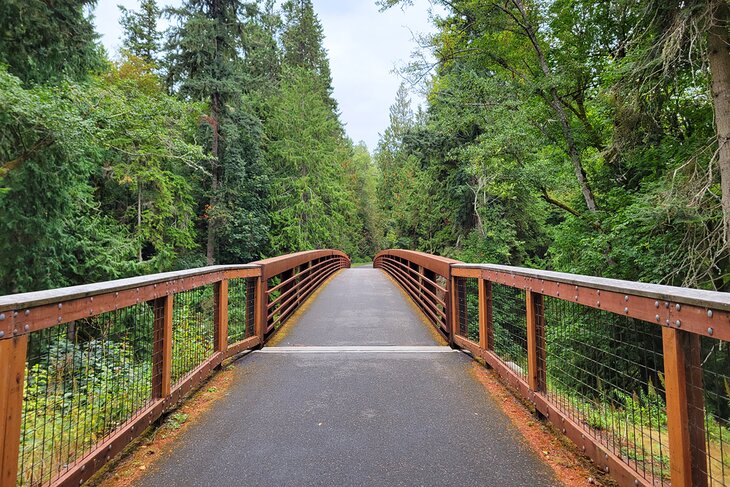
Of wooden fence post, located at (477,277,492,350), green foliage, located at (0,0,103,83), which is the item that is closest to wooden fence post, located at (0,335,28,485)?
wooden fence post, located at (477,277,492,350)

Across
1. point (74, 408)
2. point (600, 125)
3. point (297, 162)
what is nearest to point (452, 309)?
point (74, 408)

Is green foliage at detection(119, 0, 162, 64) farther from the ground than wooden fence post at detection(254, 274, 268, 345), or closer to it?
farther from the ground

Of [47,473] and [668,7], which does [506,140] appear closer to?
[668,7]

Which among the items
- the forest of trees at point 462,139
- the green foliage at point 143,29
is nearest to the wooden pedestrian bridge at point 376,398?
the forest of trees at point 462,139

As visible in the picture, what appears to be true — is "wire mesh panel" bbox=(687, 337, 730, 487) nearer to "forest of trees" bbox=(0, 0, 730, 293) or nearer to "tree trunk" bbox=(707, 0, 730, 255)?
"tree trunk" bbox=(707, 0, 730, 255)

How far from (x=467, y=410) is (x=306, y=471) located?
1.38 meters

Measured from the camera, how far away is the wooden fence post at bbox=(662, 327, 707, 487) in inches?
60.1

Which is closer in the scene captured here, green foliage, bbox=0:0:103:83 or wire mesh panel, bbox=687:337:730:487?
wire mesh panel, bbox=687:337:730:487

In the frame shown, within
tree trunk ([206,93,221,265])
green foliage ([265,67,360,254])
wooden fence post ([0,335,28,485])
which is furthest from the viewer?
green foliage ([265,67,360,254])

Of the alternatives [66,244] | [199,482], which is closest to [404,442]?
[199,482]

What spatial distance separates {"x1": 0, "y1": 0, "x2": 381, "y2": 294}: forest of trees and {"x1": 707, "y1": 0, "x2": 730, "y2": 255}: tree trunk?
10.2m

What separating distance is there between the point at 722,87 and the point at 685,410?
16.5 ft

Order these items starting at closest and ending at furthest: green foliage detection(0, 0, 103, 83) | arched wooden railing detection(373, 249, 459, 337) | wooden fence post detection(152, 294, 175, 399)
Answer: wooden fence post detection(152, 294, 175, 399), arched wooden railing detection(373, 249, 459, 337), green foliage detection(0, 0, 103, 83)

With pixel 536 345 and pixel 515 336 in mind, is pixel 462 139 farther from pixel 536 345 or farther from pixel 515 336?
pixel 536 345
